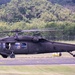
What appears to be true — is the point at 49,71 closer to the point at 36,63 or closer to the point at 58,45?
the point at 36,63

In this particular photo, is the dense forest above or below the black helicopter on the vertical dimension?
above

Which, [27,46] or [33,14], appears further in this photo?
[33,14]

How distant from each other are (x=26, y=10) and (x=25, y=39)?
88899mm

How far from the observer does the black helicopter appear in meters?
31.4

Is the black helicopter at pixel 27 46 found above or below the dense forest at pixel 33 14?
below

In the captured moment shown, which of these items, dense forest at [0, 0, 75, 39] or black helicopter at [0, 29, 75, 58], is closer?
black helicopter at [0, 29, 75, 58]

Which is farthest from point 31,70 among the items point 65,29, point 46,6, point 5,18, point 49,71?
point 46,6

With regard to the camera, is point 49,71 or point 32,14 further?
point 32,14

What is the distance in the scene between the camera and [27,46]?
31.7 metres

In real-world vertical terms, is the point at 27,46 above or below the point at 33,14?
below

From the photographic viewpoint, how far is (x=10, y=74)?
Answer: 20766 mm

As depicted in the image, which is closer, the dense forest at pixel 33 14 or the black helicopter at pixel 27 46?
the black helicopter at pixel 27 46

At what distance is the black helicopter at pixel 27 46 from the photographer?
31.4 metres

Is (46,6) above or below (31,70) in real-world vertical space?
above
